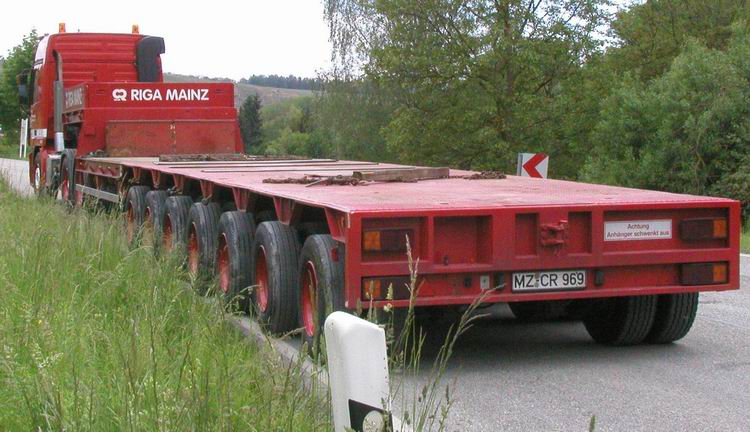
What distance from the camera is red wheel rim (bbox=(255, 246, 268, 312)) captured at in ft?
27.1

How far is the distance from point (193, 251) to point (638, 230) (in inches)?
186

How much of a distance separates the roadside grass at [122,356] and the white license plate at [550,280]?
5.79 feet

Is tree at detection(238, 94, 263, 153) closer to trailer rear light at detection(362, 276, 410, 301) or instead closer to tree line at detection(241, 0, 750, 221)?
tree line at detection(241, 0, 750, 221)

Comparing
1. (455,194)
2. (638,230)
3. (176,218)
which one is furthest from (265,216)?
(638,230)

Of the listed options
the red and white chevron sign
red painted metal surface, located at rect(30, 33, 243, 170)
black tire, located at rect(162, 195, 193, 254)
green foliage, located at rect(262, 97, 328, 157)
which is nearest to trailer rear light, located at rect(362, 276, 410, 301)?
black tire, located at rect(162, 195, 193, 254)

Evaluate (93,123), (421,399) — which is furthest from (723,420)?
(93,123)

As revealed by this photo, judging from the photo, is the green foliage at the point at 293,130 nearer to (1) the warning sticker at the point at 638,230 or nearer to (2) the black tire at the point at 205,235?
(2) the black tire at the point at 205,235

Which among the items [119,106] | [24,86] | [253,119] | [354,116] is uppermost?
[24,86]

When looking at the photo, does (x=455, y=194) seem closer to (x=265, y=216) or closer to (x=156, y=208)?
(x=265, y=216)

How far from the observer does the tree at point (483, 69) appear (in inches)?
1318

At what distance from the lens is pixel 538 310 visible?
873 centimetres

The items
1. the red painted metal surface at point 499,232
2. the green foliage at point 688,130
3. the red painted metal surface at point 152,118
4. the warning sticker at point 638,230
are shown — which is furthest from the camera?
the green foliage at point 688,130

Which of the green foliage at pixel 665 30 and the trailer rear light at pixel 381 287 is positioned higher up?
the green foliage at pixel 665 30

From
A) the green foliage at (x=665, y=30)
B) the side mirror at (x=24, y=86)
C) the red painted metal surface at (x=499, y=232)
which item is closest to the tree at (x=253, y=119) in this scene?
the green foliage at (x=665, y=30)
